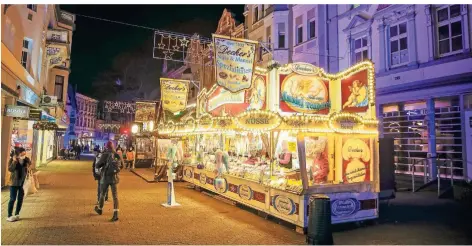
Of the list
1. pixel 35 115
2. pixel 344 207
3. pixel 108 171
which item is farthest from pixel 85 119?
pixel 344 207

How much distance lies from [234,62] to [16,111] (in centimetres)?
865

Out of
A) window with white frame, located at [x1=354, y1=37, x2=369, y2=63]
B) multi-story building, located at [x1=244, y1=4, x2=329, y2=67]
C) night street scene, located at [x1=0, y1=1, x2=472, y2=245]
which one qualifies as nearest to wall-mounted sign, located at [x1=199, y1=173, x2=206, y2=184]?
night street scene, located at [x1=0, y1=1, x2=472, y2=245]

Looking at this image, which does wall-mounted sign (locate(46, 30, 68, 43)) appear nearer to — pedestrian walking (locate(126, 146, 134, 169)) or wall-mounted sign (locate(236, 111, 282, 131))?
pedestrian walking (locate(126, 146, 134, 169))

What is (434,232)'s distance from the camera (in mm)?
7008

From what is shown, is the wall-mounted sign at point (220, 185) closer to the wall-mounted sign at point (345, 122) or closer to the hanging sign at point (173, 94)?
the wall-mounted sign at point (345, 122)

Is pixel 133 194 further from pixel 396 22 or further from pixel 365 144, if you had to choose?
pixel 396 22

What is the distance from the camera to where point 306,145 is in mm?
9664

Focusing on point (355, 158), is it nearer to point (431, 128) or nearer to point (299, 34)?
point (431, 128)

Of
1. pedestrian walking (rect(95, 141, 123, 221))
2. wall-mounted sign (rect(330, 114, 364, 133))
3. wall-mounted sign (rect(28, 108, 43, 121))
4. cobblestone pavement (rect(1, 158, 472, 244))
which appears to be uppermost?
wall-mounted sign (rect(28, 108, 43, 121))

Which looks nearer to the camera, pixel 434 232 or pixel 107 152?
pixel 434 232


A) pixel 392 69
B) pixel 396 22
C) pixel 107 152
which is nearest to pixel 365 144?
pixel 107 152

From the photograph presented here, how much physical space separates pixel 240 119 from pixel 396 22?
11.4 meters

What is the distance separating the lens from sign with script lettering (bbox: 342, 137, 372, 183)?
8852 mm

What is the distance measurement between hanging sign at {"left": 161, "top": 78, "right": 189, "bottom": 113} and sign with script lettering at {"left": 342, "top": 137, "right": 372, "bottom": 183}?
10.1 meters
